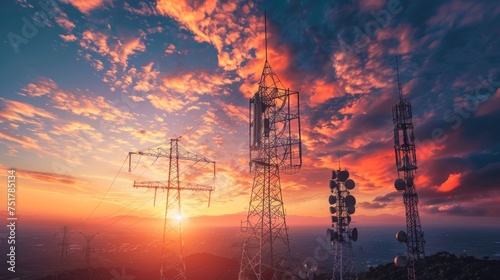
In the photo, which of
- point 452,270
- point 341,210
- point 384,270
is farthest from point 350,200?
point 384,270

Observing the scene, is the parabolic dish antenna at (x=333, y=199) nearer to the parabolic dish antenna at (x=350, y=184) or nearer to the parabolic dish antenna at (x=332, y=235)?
the parabolic dish antenna at (x=350, y=184)

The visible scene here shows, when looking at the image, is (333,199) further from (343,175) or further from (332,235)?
(332,235)

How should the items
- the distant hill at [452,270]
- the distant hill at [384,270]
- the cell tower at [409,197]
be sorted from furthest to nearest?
1. the distant hill at [384,270]
2. the distant hill at [452,270]
3. the cell tower at [409,197]

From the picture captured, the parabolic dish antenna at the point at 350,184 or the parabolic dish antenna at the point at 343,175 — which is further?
the parabolic dish antenna at the point at 343,175

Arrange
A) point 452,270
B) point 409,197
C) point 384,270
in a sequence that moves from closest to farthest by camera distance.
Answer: point 409,197 → point 452,270 → point 384,270

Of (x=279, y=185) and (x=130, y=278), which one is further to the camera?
(x=130, y=278)

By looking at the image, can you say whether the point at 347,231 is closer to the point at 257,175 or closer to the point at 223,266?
the point at 257,175

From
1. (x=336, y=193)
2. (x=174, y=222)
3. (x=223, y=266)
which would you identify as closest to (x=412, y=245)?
(x=336, y=193)

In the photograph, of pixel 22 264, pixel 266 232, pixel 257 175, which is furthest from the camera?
pixel 22 264

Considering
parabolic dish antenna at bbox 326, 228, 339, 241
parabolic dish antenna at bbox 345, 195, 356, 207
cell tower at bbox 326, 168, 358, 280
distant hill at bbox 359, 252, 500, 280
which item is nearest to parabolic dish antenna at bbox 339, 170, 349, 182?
cell tower at bbox 326, 168, 358, 280

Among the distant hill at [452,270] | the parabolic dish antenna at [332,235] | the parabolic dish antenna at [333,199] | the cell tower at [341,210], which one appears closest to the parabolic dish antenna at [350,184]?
the cell tower at [341,210]

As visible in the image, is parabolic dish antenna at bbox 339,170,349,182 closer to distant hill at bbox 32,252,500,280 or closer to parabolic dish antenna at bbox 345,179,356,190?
parabolic dish antenna at bbox 345,179,356,190
